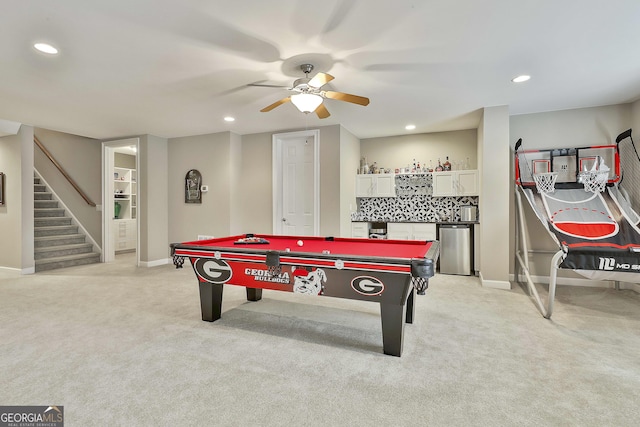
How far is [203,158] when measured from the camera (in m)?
5.70

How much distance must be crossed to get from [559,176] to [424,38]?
305 cm

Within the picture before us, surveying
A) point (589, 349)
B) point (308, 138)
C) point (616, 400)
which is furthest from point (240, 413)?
point (308, 138)

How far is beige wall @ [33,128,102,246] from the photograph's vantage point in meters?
6.30

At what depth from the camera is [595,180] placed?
3.81 meters

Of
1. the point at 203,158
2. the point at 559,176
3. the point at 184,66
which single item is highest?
the point at 184,66

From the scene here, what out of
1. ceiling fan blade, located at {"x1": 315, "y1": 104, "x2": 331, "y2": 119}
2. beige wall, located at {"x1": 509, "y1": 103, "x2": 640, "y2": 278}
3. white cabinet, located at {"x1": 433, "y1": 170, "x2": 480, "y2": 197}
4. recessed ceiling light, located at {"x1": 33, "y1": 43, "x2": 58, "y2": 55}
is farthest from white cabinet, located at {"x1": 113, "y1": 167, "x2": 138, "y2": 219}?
beige wall, located at {"x1": 509, "y1": 103, "x2": 640, "y2": 278}

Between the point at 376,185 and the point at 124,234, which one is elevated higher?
the point at 376,185

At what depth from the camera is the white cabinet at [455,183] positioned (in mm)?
5035

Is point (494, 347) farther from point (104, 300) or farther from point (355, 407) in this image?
point (104, 300)

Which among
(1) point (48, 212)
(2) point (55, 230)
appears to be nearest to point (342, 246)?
(2) point (55, 230)

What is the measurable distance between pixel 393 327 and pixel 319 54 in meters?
2.32

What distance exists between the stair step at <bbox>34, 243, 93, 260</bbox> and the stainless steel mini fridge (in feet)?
21.7

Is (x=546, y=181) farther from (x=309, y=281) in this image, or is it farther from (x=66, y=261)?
(x=66, y=261)

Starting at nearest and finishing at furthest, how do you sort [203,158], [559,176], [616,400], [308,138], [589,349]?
1. [616,400]
2. [589,349]
3. [559,176]
4. [308,138]
5. [203,158]
